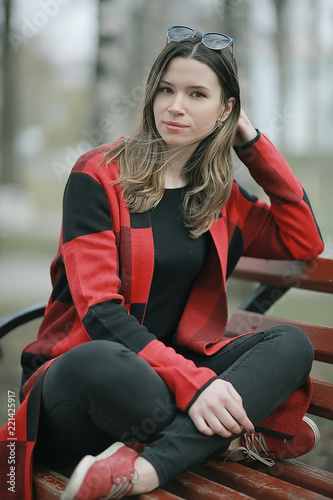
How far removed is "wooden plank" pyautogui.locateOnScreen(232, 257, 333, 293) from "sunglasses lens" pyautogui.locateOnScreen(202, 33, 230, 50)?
981 mm

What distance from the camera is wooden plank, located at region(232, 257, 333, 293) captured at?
8.57 ft

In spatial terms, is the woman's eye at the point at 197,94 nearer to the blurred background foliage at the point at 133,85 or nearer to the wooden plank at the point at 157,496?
the blurred background foliage at the point at 133,85

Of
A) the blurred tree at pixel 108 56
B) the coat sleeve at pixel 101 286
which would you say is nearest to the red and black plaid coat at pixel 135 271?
the coat sleeve at pixel 101 286

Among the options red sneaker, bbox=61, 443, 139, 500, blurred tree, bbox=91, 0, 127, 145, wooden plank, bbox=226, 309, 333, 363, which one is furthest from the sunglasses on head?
blurred tree, bbox=91, 0, 127, 145

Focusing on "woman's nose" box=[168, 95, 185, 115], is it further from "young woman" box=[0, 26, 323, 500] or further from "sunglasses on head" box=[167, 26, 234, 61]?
"sunglasses on head" box=[167, 26, 234, 61]

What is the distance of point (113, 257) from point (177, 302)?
16.1 inches

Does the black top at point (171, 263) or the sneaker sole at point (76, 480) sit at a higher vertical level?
the black top at point (171, 263)

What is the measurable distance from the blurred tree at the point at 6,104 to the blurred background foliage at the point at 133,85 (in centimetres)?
3

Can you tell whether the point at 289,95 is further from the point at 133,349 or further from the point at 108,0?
the point at 133,349

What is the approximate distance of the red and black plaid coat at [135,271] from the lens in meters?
2.00

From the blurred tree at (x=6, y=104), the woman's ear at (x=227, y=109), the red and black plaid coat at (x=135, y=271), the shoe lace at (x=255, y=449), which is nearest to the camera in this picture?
the red and black plaid coat at (x=135, y=271)

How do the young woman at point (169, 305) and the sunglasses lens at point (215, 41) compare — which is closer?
the young woman at point (169, 305)

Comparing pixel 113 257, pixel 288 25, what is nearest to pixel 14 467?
pixel 113 257

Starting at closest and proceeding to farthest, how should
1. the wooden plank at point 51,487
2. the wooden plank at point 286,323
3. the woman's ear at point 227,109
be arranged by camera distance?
the wooden plank at point 51,487 → the woman's ear at point 227,109 → the wooden plank at point 286,323
